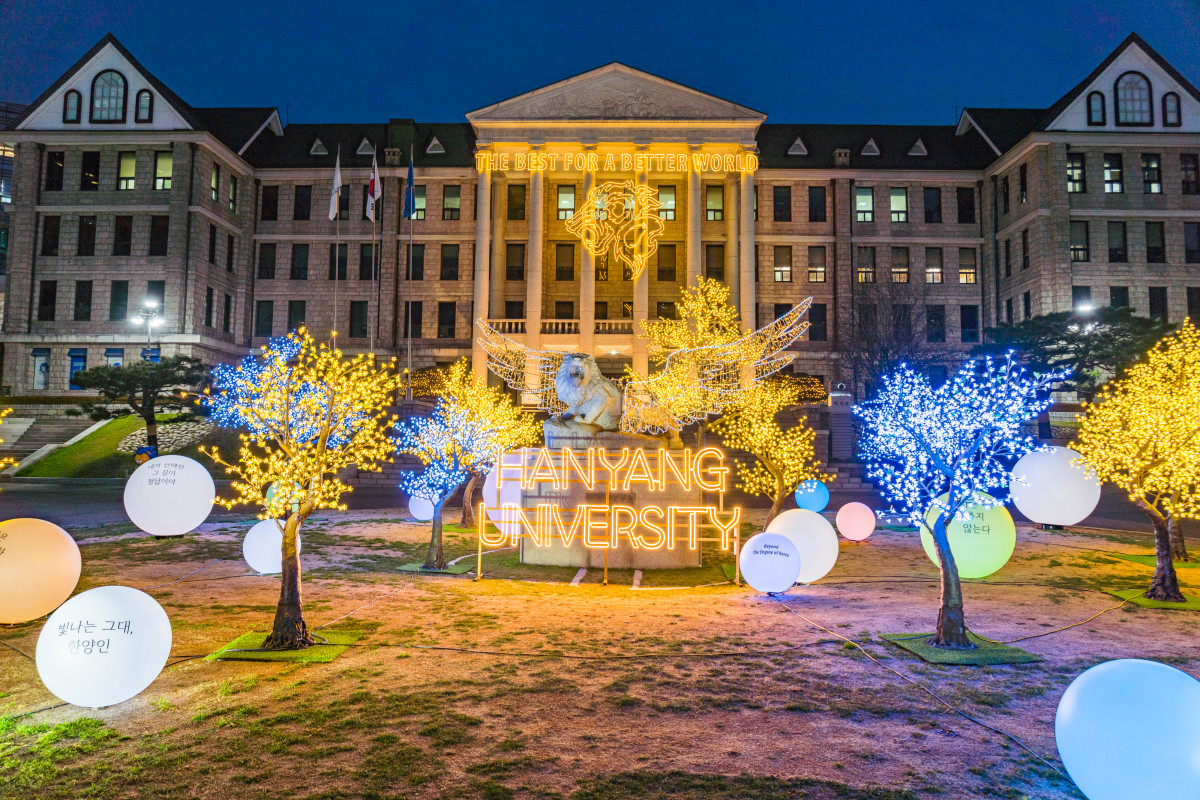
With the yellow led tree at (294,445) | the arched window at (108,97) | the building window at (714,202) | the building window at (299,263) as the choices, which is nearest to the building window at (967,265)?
the building window at (714,202)

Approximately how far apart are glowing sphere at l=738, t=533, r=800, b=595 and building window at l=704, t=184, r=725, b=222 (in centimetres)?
4105

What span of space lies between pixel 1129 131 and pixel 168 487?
56931mm

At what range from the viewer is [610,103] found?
4447cm

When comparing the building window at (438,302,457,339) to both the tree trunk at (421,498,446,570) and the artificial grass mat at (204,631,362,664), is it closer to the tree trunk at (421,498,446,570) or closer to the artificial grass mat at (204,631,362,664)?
the tree trunk at (421,498,446,570)

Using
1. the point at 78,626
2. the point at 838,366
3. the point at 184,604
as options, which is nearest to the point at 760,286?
the point at 838,366

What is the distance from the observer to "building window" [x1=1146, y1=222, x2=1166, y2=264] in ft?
145

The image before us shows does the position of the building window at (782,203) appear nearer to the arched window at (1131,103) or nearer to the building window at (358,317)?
the arched window at (1131,103)

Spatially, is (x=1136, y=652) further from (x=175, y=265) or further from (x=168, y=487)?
(x=175, y=265)

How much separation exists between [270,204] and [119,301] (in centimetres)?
1294

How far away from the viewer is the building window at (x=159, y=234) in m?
45.3

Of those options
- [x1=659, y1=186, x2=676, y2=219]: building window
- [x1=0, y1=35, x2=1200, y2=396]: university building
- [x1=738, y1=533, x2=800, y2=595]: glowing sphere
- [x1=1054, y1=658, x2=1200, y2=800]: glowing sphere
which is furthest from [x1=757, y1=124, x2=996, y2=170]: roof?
[x1=1054, y1=658, x2=1200, y2=800]: glowing sphere

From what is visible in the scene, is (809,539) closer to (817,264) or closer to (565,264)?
(565,264)

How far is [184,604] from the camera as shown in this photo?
11.7 metres

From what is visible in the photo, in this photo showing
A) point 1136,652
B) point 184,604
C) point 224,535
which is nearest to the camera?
point 1136,652
